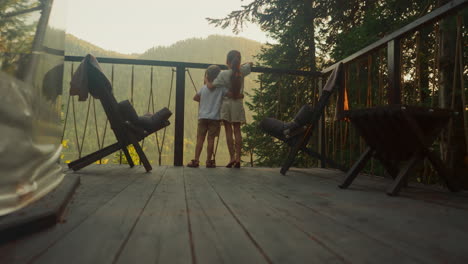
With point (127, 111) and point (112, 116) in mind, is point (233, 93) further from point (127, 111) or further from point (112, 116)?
point (112, 116)

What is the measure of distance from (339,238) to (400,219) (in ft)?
1.18

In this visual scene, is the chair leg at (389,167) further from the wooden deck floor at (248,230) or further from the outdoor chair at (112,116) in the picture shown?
the outdoor chair at (112,116)

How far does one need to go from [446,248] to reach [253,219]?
1.64ft

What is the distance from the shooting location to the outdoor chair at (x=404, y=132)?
4.79ft

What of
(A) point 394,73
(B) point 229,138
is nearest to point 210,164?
(B) point 229,138

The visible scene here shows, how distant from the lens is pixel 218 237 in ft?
2.56

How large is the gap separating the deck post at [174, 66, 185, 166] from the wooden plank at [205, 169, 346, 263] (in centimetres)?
187

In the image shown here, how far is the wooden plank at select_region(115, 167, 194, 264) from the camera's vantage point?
639 mm

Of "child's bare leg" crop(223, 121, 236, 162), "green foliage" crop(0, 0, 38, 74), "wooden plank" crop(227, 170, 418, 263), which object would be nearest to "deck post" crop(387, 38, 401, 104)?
"wooden plank" crop(227, 170, 418, 263)

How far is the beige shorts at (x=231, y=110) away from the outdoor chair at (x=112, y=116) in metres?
0.58

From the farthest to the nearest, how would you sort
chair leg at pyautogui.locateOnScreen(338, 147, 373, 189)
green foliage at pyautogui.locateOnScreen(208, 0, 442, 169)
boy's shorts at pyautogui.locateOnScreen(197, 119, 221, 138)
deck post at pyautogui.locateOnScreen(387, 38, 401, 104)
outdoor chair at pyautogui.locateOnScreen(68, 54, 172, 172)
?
1. green foliage at pyautogui.locateOnScreen(208, 0, 442, 169)
2. boy's shorts at pyautogui.locateOnScreen(197, 119, 221, 138)
3. outdoor chair at pyautogui.locateOnScreen(68, 54, 172, 172)
4. deck post at pyautogui.locateOnScreen(387, 38, 401, 104)
5. chair leg at pyautogui.locateOnScreen(338, 147, 373, 189)

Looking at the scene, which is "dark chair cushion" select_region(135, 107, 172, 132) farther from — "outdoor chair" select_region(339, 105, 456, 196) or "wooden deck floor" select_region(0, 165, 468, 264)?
"outdoor chair" select_region(339, 105, 456, 196)

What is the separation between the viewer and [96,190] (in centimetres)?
152

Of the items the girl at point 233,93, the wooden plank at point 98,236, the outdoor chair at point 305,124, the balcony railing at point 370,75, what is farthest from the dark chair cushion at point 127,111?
the wooden plank at point 98,236
